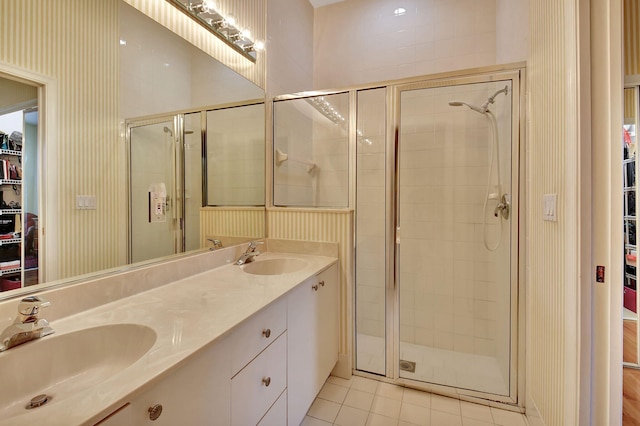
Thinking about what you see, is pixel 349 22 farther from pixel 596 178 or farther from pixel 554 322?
pixel 554 322

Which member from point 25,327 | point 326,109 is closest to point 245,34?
point 326,109

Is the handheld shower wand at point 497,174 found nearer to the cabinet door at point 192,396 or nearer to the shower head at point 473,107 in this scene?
the shower head at point 473,107

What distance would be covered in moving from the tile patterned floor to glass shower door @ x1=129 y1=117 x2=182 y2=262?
118 cm

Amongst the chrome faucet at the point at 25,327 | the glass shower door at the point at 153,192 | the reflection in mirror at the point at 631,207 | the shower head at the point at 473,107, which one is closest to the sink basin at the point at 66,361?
the chrome faucet at the point at 25,327

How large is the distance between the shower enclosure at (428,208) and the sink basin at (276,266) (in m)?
0.41

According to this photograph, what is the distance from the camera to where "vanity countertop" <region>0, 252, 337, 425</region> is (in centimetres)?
52

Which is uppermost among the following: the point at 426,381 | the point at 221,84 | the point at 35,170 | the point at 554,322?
the point at 221,84

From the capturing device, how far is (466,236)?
2131mm

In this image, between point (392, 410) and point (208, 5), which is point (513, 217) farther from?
Result: point (208, 5)

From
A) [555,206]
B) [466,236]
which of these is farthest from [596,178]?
[466,236]

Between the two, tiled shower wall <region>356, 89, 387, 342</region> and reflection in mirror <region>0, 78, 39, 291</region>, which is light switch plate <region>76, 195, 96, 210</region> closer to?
reflection in mirror <region>0, 78, 39, 291</region>

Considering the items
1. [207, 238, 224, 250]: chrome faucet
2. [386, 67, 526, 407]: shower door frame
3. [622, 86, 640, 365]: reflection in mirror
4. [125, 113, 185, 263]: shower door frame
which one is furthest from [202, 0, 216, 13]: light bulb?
[622, 86, 640, 365]: reflection in mirror

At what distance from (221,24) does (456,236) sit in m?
2.07

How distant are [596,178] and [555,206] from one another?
22cm
